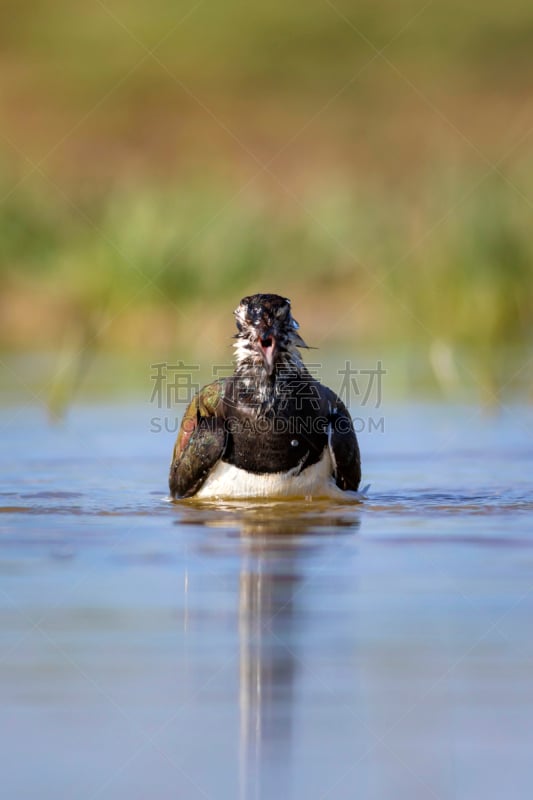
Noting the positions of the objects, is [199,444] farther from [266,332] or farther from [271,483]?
[266,332]

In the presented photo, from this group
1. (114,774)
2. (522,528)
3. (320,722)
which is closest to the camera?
(114,774)

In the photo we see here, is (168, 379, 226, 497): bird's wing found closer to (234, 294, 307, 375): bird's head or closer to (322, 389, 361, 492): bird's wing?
(234, 294, 307, 375): bird's head

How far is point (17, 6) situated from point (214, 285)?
2529 cm

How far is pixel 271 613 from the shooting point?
17.8 feet

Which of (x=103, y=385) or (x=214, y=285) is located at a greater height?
(x=214, y=285)

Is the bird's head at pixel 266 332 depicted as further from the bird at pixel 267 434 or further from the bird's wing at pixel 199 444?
the bird's wing at pixel 199 444

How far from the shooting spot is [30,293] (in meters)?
19.6

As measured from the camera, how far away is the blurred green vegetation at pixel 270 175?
14008mm

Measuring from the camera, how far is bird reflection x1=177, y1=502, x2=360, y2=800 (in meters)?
4.07

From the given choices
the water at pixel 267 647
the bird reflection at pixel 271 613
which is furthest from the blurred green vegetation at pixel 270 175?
the water at pixel 267 647

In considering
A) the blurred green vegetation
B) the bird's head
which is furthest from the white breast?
the blurred green vegetation

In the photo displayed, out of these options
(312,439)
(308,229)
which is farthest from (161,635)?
(308,229)

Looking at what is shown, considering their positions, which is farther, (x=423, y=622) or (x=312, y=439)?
(x=312, y=439)

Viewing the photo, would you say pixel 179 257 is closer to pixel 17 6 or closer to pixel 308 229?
pixel 308 229
